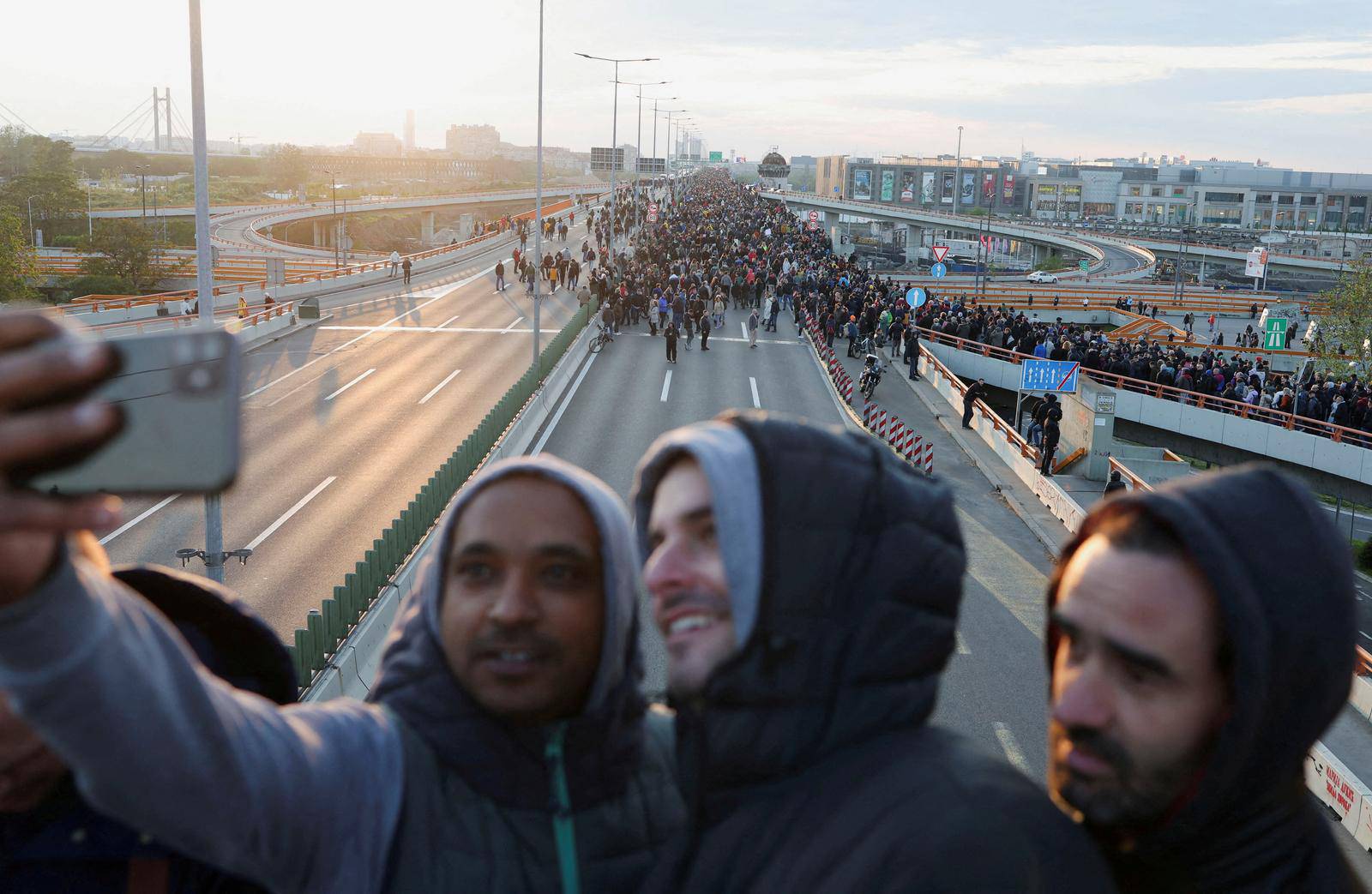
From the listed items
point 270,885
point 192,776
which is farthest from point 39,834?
point 192,776

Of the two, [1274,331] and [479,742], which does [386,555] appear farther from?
[1274,331]

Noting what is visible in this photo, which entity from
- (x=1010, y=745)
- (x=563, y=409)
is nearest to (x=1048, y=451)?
(x=1010, y=745)

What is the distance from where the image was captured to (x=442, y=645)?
2.15 metres

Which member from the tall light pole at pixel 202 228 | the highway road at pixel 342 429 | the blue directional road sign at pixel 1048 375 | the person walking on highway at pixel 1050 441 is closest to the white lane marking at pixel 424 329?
the highway road at pixel 342 429

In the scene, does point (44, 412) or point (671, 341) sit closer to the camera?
point (44, 412)

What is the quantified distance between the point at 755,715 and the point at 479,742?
1.84ft

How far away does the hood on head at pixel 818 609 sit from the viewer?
1.87 metres

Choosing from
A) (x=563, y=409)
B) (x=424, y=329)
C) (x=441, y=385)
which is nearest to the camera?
(x=563, y=409)

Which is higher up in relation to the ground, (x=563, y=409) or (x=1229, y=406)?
(x=1229, y=406)

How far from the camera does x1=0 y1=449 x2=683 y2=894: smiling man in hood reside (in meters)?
1.90

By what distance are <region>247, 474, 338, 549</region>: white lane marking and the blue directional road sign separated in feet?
49.5

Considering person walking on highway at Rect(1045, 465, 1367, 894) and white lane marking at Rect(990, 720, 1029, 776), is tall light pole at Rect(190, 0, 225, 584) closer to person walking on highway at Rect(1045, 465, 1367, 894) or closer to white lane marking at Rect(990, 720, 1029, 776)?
white lane marking at Rect(990, 720, 1029, 776)

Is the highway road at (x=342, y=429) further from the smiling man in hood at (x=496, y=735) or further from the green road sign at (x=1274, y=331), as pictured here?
the green road sign at (x=1274, y=331)

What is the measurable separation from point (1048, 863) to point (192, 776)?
1298 millimetres
